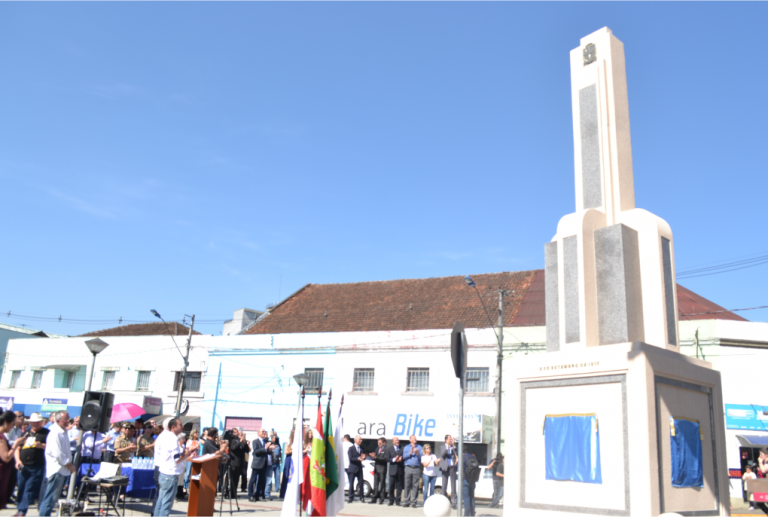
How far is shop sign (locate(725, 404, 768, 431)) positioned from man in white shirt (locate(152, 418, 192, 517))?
1941cm

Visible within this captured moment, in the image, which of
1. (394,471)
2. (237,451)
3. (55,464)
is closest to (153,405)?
(237,451)

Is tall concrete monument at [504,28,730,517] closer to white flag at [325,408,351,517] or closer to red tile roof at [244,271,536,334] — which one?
white flag at [325,408,351,517]

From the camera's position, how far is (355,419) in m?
27.5

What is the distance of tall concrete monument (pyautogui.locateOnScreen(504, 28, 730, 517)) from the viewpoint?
7242 millimetres

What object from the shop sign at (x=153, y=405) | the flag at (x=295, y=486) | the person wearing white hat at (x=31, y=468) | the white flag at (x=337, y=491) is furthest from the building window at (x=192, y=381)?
the white flag at (x=337, y=491)

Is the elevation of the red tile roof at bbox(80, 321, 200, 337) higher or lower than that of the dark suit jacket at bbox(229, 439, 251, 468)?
higher

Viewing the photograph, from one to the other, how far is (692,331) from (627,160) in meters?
16.6

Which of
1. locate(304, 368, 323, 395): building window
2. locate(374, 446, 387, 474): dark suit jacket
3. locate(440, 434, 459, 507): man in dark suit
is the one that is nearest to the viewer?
locate(440, 434, 459, 507): man in dark suit

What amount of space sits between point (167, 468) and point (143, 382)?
89.9 ft

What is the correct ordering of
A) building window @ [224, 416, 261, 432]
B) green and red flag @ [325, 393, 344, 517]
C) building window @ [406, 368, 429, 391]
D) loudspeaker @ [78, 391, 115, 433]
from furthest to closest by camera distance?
building window @ [224, 416, 261, 432] → building window @ [406, 368, 429, 391] → loudspeaker @ [78, 391, 115, 433] → green and red flag @ [325, 393, 344, 517]

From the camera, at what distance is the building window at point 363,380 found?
2823 cm

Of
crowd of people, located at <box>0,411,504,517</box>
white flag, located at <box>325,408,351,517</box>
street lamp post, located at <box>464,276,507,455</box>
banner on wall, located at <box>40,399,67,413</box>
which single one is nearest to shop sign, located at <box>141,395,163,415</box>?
banner on wall, located at <box>40,399,67,413</box>

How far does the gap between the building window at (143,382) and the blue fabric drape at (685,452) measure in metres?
31.7

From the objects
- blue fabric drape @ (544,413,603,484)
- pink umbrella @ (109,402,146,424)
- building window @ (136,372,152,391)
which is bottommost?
blue fabric drape @ (544,413,603,484)
